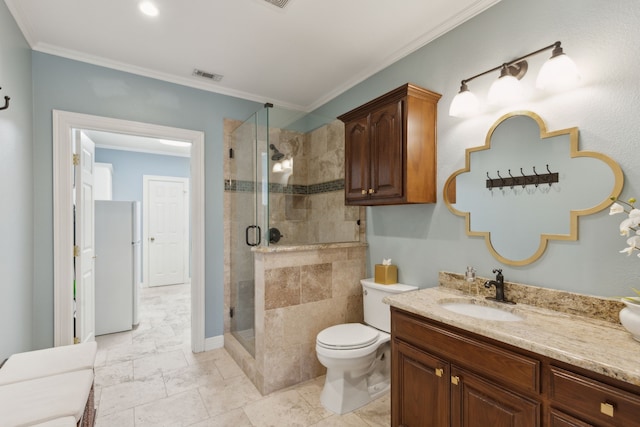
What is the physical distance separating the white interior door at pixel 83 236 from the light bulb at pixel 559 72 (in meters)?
3.43

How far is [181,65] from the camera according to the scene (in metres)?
2.70

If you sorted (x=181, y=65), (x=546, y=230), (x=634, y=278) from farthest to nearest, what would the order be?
(x=181, y=65) → (x=546, y=230) → (x=634, y=278)

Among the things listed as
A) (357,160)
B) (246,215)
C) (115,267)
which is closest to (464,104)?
(357,160)

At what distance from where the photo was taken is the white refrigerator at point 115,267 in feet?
11.3

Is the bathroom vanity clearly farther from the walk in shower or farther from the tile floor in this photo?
the walk in shower

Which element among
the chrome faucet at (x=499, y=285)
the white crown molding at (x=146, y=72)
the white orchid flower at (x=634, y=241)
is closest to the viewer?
the white orchid flower at (x=634, y=241)

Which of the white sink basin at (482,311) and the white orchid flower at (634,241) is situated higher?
the white orchid flower at (634,241)

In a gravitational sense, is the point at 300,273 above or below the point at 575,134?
below

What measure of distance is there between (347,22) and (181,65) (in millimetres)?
1566

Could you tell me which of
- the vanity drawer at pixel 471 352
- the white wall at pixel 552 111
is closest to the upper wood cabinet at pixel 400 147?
the white wall at pixel 552 111

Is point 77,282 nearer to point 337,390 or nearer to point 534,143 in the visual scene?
point 337,390

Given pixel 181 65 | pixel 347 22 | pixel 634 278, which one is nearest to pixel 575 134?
pixel 634 278

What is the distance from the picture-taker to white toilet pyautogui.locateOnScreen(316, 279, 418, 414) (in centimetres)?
204

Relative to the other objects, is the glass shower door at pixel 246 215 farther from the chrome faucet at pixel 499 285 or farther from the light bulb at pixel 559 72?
the light bulb at pixel 559 72
